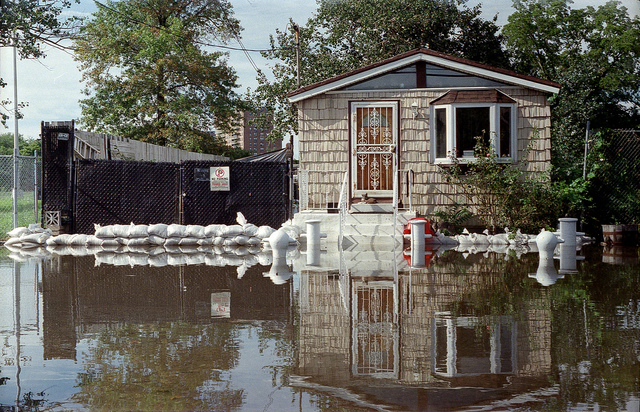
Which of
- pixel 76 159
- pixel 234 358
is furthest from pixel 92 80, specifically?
pixel 234 358

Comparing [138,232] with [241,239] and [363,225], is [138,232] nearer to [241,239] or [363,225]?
[241,239]

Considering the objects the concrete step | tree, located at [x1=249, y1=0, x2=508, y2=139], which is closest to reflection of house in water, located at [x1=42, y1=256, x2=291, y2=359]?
the concrete step

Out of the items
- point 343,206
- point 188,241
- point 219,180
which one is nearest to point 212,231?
point 188,241

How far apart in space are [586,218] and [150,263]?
1018 centimetres

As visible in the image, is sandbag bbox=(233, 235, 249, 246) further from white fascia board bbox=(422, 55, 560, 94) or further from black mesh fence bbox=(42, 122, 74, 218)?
white fascia board bbox=(422, 55, 560, 94)

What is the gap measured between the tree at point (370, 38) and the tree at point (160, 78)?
104 inches

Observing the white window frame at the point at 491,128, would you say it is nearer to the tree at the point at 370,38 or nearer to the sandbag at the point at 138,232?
the sandbag at the point at 138,232

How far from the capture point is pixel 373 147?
1544cm

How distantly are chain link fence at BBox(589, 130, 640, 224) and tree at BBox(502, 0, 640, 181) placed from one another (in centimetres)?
417

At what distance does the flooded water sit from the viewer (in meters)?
3.87

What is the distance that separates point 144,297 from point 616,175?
40.2 ft

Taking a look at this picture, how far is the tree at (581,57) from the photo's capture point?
21.0 meters

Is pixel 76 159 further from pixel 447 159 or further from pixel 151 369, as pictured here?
pixel 151 369

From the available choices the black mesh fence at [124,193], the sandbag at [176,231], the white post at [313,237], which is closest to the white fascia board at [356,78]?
the black mesh fence at [124,193]
